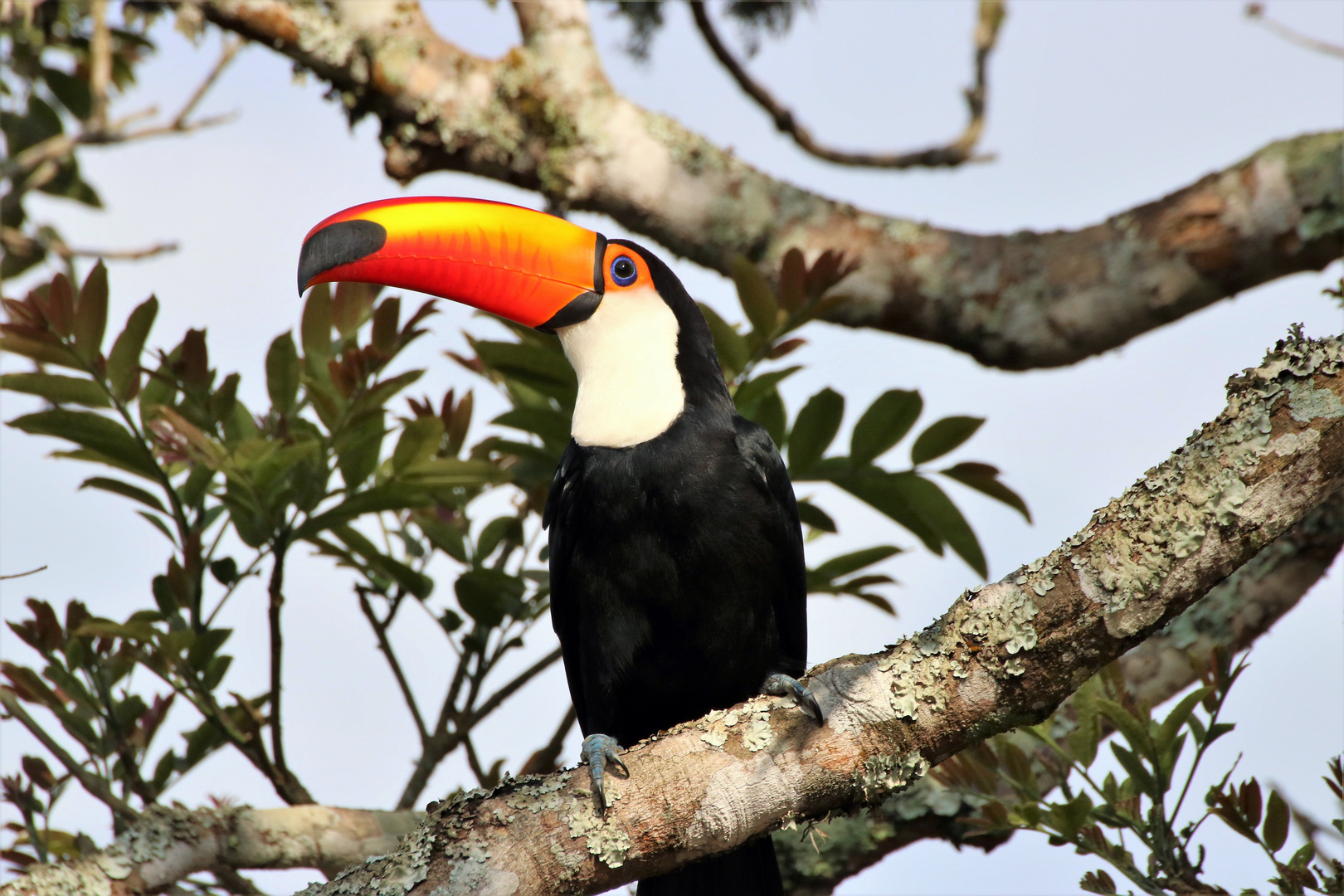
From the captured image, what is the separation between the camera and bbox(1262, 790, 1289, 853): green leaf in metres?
3.00

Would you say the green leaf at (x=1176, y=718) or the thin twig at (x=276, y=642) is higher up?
the thin twig at (x=276, y=642)

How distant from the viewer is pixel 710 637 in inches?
141

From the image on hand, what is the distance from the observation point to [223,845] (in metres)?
3.21

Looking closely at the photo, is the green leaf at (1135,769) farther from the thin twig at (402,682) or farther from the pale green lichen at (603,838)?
the thin twig at (402,682)

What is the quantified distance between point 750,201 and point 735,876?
2776 millimetres

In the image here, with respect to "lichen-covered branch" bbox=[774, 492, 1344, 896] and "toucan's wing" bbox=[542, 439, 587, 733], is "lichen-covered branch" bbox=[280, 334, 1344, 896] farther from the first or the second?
"lichen-covered branch" bbox=[774, 492, 1344, 896]

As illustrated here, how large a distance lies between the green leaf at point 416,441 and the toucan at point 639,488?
1.39 feet

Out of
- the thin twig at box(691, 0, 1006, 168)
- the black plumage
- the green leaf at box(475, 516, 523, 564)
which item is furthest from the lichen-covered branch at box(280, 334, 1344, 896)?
→ the thin twig at box(691, 0, 1006, 168)

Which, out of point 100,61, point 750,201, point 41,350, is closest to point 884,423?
point 750,201

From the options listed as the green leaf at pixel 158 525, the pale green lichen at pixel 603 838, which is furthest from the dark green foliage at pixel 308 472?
the pale green lichen at pixel 603 838

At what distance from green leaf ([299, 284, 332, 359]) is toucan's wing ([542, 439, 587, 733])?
0.92 metres

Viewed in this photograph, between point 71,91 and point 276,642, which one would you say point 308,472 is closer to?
point 276,642

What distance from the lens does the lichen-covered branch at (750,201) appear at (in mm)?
4512

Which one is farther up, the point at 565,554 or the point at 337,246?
the point at 337,246
